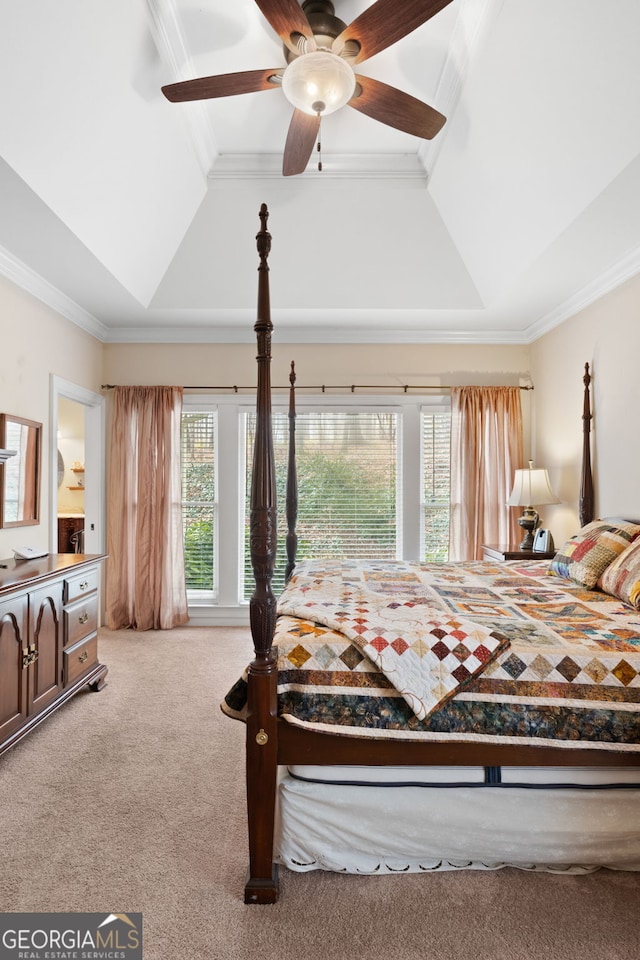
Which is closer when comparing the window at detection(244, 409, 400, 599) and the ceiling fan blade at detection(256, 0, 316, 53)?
the ceiling fan blade at detection(256, 0, 316, 53)

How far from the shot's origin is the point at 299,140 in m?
2.77

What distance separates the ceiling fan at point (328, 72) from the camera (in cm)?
203

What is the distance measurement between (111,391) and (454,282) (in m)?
3.14

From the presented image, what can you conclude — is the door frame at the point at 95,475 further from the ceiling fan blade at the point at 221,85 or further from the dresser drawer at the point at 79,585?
the ceiling fan blade at the point at 221,85

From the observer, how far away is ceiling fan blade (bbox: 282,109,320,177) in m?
2.62

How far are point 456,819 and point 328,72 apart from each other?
2773mm

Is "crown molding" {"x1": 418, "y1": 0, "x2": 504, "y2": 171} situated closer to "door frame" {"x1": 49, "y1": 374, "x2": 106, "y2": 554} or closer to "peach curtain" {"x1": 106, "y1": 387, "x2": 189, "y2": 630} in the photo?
"peach curtain" {"x1": 106, "y1": 387, "x2": 189, "y2": 630}

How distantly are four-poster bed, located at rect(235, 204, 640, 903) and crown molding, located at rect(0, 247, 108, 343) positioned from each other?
93.2 inches

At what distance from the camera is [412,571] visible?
10.8ft

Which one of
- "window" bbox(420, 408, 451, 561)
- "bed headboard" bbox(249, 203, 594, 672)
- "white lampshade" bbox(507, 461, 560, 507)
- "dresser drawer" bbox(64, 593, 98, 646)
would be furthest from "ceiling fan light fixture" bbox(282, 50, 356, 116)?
"window" bbox(420, 408, 451, 561)

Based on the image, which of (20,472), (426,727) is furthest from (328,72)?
(20,472)

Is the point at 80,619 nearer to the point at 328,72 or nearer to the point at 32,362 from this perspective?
the point at 32,362

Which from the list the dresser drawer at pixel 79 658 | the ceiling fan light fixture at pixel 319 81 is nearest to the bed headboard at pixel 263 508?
the ceiling fan light fixture at pixel 319 81

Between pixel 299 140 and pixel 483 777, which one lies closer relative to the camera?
pixel 483 777
